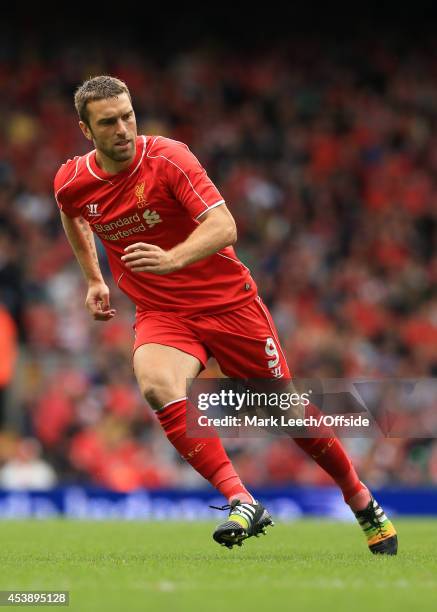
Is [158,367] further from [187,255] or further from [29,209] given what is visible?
[29,209]

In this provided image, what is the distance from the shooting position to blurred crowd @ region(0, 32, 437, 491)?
14211mm

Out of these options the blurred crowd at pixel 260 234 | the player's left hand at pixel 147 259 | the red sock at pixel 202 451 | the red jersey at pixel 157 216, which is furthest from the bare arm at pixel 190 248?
the blurred crowd at pixel 260 234

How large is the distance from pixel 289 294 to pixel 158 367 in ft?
34.9

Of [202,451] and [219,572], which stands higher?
[202,451]

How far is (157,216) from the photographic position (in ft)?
20.8

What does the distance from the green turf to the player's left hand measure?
51.9 inches

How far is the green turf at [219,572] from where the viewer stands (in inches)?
171

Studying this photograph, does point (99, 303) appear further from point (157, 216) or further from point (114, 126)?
point (114, 126)

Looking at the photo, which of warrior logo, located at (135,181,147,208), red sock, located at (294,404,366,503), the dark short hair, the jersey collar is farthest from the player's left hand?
red sock, located at (294,404,366,503)

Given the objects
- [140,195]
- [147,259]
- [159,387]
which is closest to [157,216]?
[140,195]

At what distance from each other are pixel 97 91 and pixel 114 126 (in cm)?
18

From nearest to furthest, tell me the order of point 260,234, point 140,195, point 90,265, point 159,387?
point 159,387
point 140,195
point 90,265
point 260,234

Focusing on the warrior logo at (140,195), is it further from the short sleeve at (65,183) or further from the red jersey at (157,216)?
the short sleeve at (65,183)

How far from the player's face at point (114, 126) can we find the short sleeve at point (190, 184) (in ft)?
0.69
